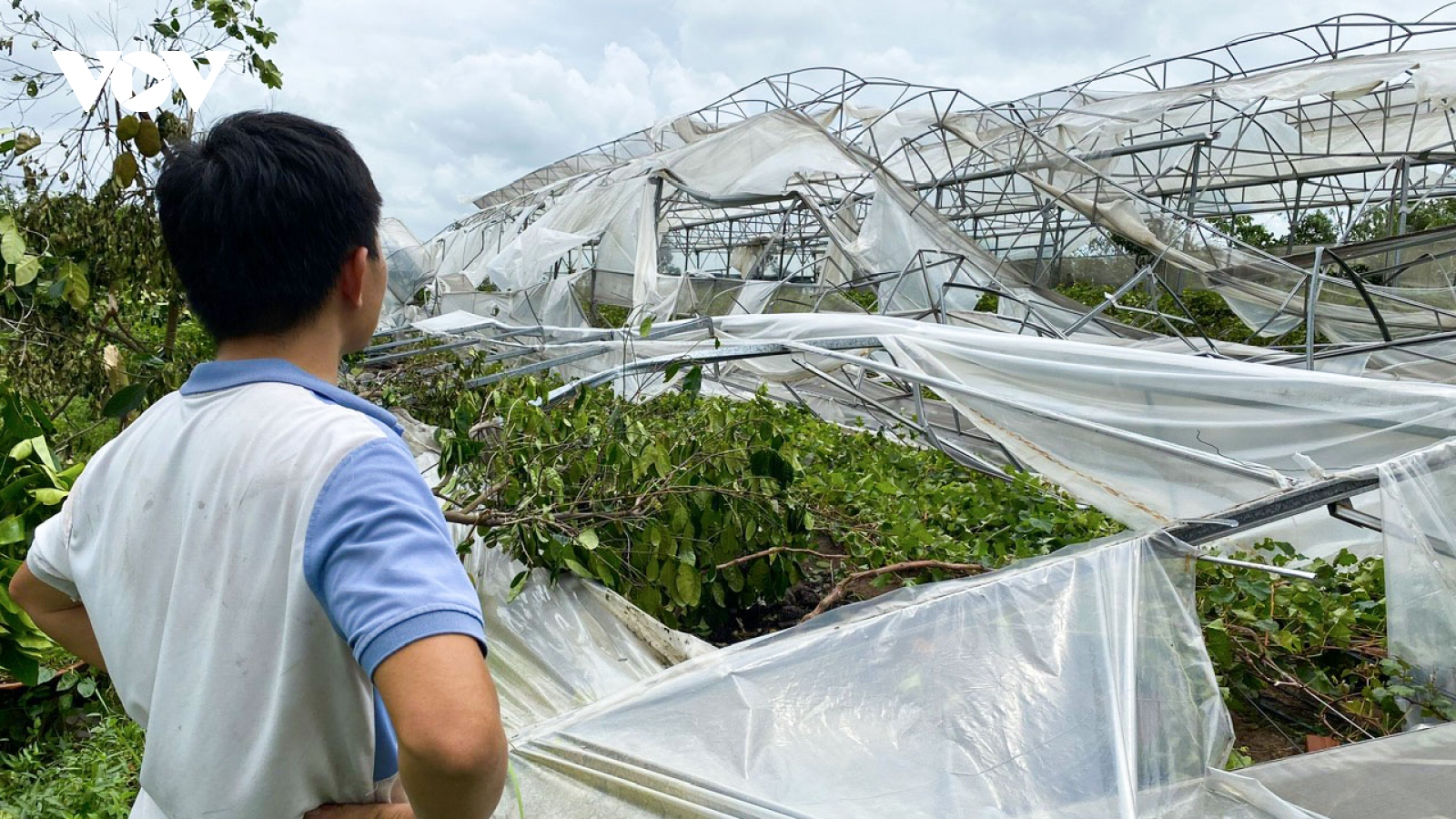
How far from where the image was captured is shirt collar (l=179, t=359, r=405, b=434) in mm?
915

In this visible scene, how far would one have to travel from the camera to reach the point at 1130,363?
325cm

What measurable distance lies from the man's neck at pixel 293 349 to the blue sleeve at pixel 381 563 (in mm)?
177

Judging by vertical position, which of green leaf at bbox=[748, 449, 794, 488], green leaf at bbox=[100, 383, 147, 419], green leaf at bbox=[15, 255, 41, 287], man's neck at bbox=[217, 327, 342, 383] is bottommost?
green leaf at bbox=[748, 449, 794, 488]

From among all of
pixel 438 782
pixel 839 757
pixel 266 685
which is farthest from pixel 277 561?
pixel 839 757

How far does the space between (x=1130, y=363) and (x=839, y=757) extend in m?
2.08

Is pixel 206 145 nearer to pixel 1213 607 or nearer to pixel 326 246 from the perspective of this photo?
pixel 326 246

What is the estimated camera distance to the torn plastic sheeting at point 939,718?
1608 millimetres

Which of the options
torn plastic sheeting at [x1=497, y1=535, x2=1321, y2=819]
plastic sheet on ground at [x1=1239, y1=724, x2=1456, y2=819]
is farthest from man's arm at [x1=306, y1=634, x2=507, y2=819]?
plastic sheet on ground at [x1=1239, y1=724, x2=1456, y2=819]

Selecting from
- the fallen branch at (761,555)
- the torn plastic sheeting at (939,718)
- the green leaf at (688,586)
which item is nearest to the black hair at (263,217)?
the torn plastic sheeting at (939,718)

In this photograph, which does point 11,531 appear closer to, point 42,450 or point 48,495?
point 48,495

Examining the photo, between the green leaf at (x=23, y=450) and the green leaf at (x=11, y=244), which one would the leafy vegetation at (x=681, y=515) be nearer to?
the green leaf at (x=23, y=450)

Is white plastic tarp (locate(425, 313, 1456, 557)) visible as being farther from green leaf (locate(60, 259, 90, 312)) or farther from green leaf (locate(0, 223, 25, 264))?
green leaf (locate(0, 223, 25, 264))

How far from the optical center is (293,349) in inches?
37.3

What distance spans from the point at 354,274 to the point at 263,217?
0.31ft
